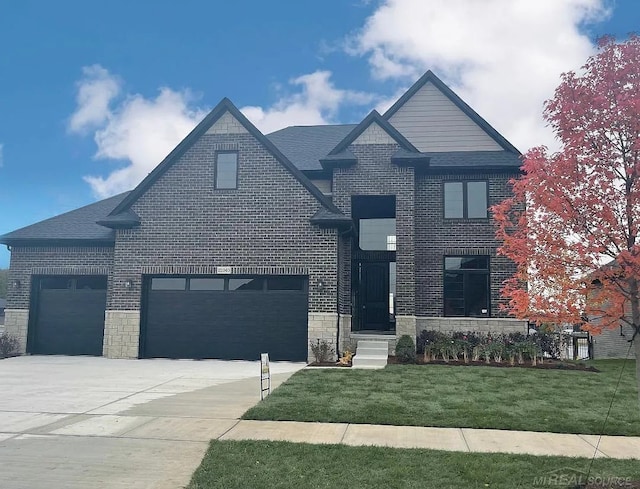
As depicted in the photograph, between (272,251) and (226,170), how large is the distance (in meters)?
3.07

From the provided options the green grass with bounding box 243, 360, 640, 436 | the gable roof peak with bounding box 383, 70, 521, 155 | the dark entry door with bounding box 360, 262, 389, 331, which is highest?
the gable roof peak with bounding box 383, 70, 521, 155

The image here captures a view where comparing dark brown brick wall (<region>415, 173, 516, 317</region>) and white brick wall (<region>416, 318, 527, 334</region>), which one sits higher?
dark brown brick wall (<region>415, 173, 516, 317</region>)

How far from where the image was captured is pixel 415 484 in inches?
211

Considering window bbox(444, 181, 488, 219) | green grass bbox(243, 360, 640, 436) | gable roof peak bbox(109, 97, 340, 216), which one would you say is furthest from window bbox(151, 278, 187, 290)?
window bbox(444, 181, 488, 219)

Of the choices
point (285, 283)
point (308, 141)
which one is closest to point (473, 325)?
point (285, 283)

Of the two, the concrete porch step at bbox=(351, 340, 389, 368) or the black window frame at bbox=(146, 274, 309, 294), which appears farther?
the black window frame at bbox=(146, 274, 309, 294)

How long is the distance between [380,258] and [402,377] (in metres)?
7.38

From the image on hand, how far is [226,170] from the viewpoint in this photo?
16.7 meters

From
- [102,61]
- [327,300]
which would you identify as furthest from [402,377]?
[102,61]

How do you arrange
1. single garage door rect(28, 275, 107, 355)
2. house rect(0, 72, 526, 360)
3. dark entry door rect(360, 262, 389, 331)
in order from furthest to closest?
dark entry door rect(360, 262, 389, 331)
single garage door rect(28, 275, 107, 355)
house rect(0, 72, 526, 360)

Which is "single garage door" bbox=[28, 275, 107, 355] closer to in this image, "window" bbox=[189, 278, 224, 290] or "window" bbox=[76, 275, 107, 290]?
"window" bbox=[76, 275, 107, 290]

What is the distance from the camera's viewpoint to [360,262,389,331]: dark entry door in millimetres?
19312

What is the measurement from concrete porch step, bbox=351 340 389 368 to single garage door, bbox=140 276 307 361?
173cm

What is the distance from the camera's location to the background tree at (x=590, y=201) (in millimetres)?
5988
